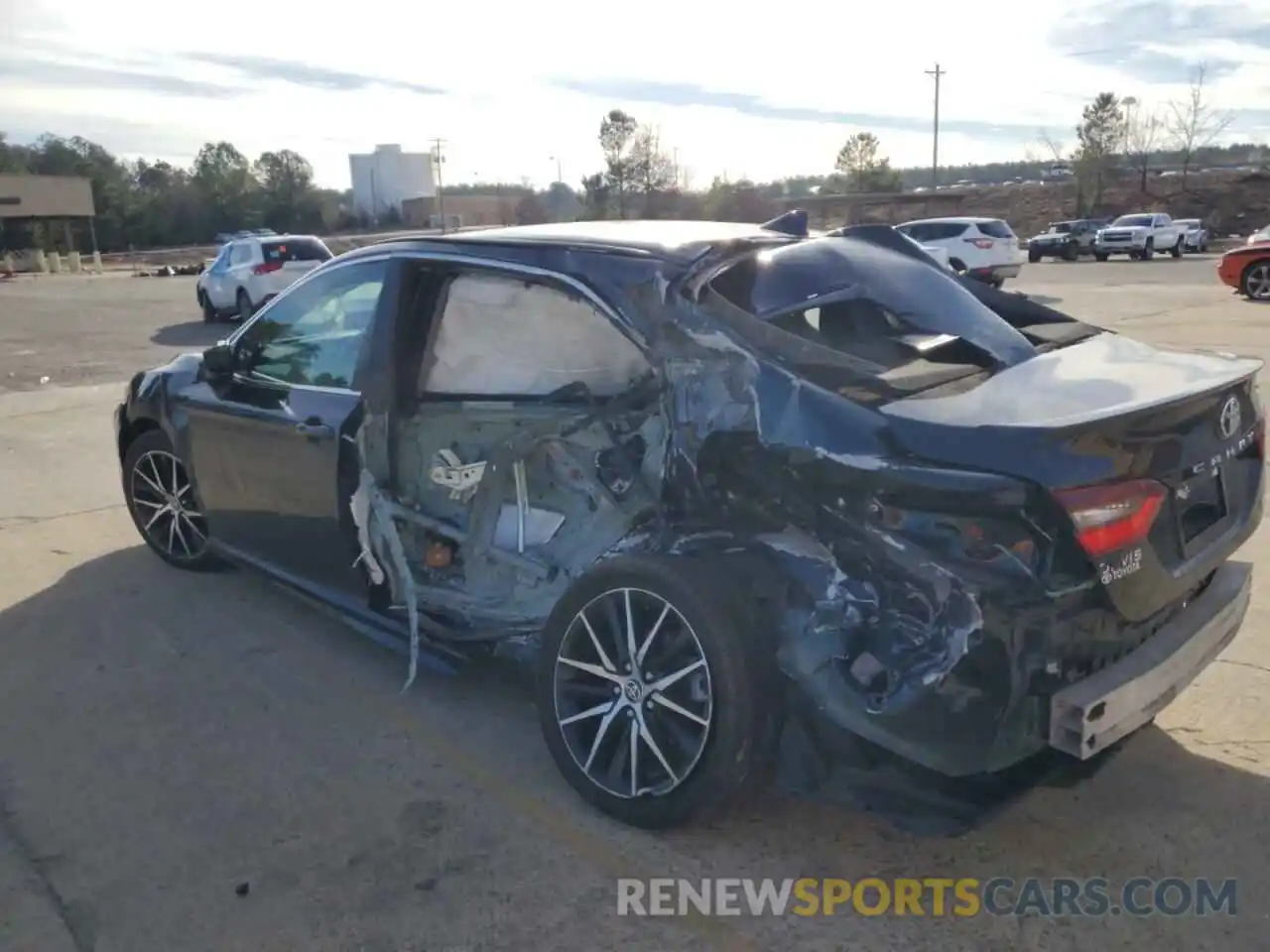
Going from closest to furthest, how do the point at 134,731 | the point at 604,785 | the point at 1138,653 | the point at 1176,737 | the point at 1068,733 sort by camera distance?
1. the point at 1068,733
2. the point at 1138,653
3. the point at 604,785
4. the point at 1176,737
5. the point at 134,731

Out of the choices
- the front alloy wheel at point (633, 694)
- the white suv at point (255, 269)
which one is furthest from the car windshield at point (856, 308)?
the white suv at point (255, 269)

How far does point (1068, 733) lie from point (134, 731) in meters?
3.16

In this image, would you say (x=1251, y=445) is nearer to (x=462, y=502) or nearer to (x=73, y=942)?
(x=462, y=502)

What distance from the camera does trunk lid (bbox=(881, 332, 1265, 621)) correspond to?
107 inches

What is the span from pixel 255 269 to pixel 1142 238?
29.4 metres

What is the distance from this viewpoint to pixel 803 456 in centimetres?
297

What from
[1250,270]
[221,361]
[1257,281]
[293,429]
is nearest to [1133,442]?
[293,429]

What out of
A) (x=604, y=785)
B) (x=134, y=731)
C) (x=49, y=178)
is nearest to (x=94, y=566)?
(x=134, y=731)

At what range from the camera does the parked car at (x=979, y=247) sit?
23328 mm

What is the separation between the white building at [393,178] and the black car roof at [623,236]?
336 feet

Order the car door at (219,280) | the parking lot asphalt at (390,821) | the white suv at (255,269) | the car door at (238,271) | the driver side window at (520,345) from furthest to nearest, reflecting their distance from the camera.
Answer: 1. the car door at (219,280)
2. the car door at (238,271)
3. the white suv at (255,269)
4. the driver side window at (520,345)
5. the parking lot asphalt at (390,821)

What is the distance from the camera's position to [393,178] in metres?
104

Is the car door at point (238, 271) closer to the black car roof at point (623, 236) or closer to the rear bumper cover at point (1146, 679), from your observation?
the black car roof at point (623, 236)

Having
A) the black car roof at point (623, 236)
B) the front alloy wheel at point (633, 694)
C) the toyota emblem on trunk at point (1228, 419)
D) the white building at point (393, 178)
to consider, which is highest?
the white building at point (393, 178)
